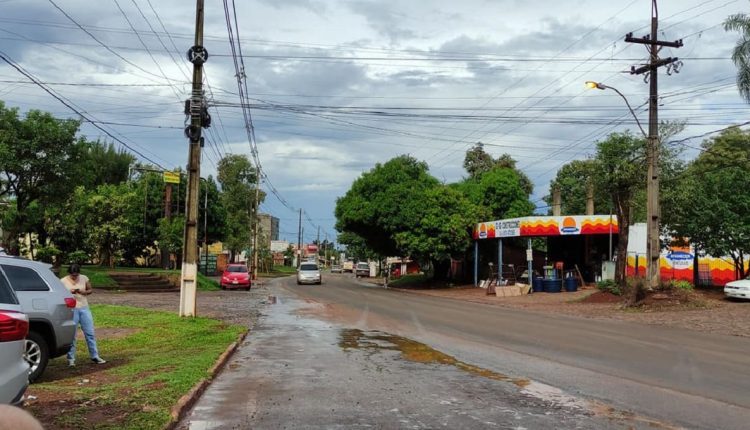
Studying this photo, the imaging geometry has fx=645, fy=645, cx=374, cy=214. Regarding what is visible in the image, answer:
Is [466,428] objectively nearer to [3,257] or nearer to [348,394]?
[348,394]

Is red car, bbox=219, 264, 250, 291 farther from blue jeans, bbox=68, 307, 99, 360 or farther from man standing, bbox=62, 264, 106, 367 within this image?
blue jeans, bbox=68, 307, 99, 360

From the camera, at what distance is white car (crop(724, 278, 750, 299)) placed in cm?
2488

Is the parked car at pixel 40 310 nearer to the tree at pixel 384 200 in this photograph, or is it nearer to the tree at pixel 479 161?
the tree at pixel 384 200

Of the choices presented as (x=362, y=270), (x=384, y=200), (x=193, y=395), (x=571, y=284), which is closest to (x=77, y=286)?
(x=193, y=395)

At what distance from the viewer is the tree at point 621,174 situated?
2767 cm

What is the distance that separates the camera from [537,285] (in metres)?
35.8

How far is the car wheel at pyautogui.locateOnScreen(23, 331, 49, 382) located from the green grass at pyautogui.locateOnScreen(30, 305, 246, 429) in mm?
193

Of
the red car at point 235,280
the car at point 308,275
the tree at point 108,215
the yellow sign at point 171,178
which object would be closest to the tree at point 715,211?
the red car at point 235,280

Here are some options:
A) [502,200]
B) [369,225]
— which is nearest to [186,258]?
[369,225]

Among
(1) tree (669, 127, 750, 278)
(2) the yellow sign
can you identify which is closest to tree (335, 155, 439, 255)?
(2) the yellow sign

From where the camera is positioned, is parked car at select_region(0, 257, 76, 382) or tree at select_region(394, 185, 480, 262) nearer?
parked car at select_region(0, 257, 76, 382)

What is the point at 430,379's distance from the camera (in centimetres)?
926

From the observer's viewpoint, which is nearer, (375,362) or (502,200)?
(375,362)

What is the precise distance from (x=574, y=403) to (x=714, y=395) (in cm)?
211
